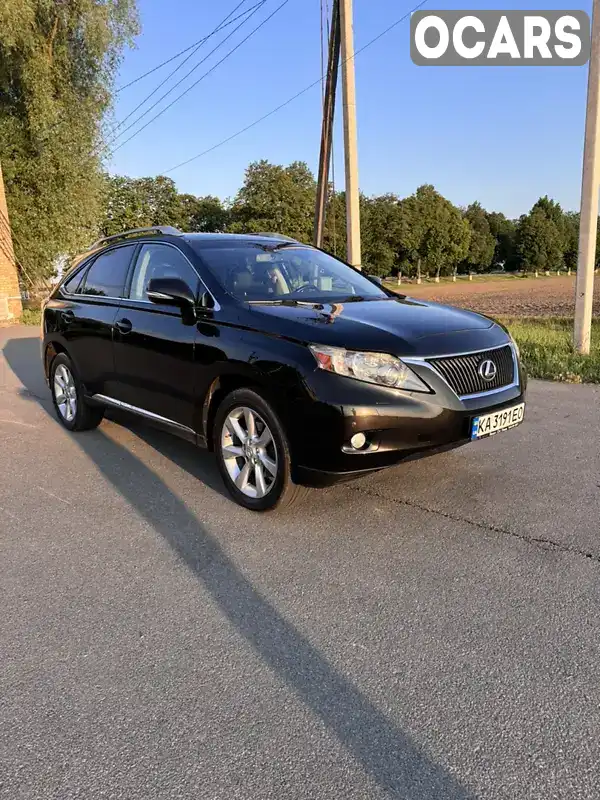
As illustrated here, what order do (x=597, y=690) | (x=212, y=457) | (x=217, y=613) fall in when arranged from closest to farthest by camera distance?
1. (x=597, y=690)
2. (x=217, y=613)
3. (x=212, y=457)

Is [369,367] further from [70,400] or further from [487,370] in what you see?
[70,400]

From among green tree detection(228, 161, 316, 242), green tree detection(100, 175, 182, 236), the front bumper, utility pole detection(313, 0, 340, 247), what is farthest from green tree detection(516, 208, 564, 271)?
the front bumper

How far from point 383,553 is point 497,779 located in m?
1.52

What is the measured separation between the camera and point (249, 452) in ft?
12.9

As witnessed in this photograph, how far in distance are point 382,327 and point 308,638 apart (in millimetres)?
1874

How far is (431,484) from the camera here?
430cm

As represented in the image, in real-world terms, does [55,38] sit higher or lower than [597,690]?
higher

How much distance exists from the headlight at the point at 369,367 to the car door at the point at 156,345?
3.88ft

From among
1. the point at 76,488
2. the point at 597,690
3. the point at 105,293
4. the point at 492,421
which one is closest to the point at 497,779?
the point at 597,690

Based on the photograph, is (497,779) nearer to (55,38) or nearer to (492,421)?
(492,421)

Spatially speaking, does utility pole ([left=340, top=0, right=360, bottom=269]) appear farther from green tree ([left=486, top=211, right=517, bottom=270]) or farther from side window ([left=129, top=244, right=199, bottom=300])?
green tree ([left=486, top=211, right=517, bottom=270])

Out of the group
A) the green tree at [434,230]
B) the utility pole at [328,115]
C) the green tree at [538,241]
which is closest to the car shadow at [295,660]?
the utility pole at [328,115]

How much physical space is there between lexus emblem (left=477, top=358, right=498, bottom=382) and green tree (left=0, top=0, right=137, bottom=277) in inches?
772

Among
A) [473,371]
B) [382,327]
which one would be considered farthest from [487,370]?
[382,327]
